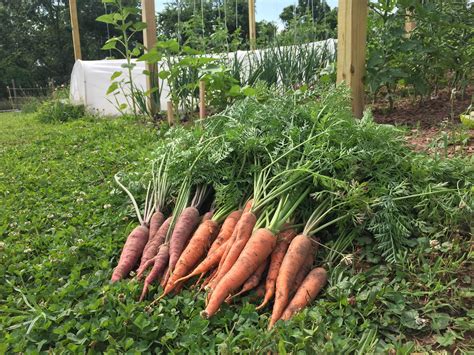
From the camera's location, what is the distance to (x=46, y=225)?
2.48 meters

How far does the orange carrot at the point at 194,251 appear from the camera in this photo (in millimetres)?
1771

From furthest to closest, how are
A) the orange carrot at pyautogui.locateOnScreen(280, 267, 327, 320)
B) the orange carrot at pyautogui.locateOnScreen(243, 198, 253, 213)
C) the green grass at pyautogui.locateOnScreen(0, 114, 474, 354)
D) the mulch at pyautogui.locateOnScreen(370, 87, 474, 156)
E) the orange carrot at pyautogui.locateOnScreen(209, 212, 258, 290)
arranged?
the mulch at pyautogui.locateOnScreen(370, 87, 474, 156) < the orange carrot at pyautogui.locateOnScreen(243, 198, 253, 213) < the orange carrot at pyautogui.locateOnScreen(209, 212, 258, 290) < the orange carrot at pyautogui.locateOnScreen(280, 267, 327, 320) < the green grass at pyautogui.locateOnScreen(0, 114, 474, 354)

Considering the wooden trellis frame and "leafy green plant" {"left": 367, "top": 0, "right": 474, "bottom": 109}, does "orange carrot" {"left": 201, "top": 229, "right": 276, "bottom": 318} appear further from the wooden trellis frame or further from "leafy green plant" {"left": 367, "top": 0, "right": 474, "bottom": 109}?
"leafy green plant" {"left": 367, "top": 0, "right": 474, "bottom": 109}

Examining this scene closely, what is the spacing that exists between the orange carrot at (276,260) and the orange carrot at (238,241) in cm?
14

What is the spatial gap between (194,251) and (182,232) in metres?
0.15

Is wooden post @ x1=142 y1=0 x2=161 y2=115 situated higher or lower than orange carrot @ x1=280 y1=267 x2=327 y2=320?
higher

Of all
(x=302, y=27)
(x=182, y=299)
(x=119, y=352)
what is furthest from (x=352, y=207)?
(x=302, y=27)

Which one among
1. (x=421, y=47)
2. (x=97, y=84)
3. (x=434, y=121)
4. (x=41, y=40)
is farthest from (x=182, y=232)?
(x=41, y=40)

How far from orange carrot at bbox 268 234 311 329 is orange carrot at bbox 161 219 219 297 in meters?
0.41

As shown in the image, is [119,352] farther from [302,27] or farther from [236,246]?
[302,27]

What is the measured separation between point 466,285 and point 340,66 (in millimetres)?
2229

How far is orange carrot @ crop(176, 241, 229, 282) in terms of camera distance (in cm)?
181

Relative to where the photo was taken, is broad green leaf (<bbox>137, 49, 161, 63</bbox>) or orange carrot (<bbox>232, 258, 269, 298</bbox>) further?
broad green leaf (<bbox>137, 49, 161, 63</bbox>)

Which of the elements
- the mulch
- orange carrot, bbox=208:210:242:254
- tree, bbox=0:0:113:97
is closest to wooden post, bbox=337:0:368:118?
the mulch
